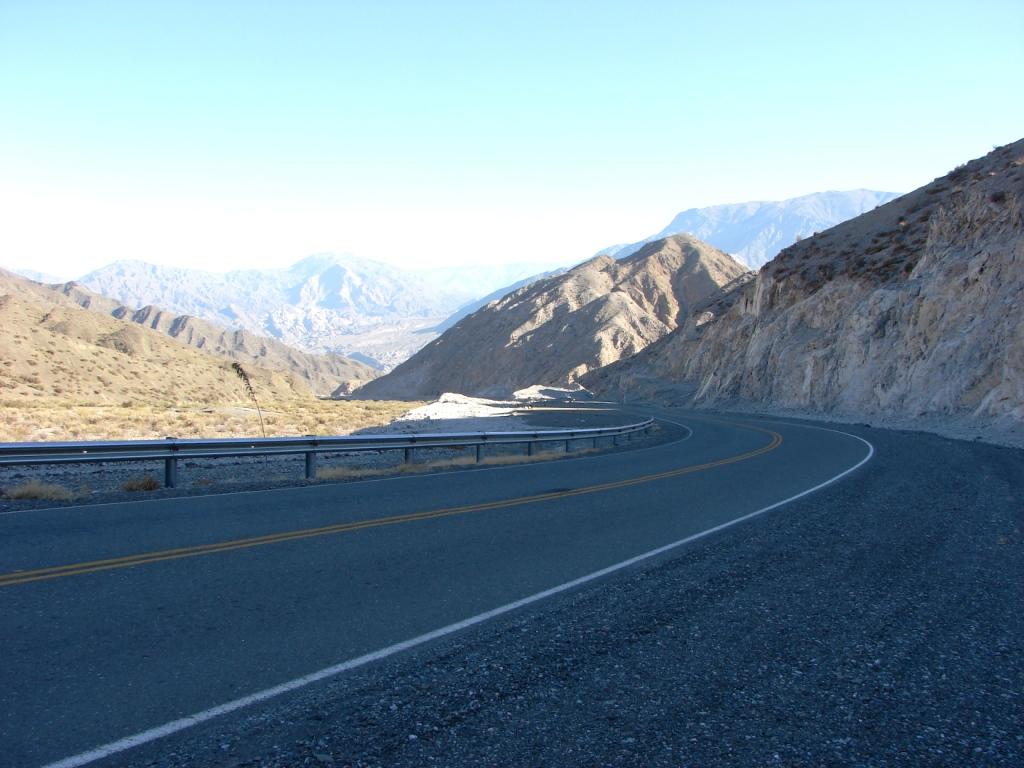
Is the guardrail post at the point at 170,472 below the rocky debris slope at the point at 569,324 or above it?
below

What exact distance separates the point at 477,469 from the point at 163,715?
12849mm

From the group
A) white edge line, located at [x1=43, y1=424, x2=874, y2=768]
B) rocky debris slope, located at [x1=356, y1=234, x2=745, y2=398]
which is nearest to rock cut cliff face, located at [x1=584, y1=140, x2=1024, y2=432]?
white edge line, located at [x1=43, y1=424, x2=874, y2=768]

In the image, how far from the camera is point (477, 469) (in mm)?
16875

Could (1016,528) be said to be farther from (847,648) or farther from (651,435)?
(651,435)

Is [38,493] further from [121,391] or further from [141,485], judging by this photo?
[121,391]

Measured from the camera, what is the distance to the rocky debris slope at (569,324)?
115 metres

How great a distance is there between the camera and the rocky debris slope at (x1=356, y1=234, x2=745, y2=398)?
115 meters

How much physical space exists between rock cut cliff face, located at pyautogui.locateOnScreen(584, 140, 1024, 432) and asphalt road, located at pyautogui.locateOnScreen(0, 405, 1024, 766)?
22.2m

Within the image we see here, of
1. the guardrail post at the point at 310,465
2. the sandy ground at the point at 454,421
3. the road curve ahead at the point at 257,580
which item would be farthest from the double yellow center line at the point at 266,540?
the sandy ground at the point at 454,421

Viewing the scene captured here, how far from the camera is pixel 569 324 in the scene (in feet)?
399

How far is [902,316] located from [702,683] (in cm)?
4006

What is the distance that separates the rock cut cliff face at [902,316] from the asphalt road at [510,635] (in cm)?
2223

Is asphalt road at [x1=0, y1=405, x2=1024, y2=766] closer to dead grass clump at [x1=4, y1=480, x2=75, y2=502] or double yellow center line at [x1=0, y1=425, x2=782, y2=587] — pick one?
double yellow center line at [x1=0, y1=425, x2=782, y2=587]

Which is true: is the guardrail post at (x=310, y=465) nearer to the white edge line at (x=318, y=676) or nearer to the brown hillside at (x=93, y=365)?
the white edge line at (x=318, y=676)
